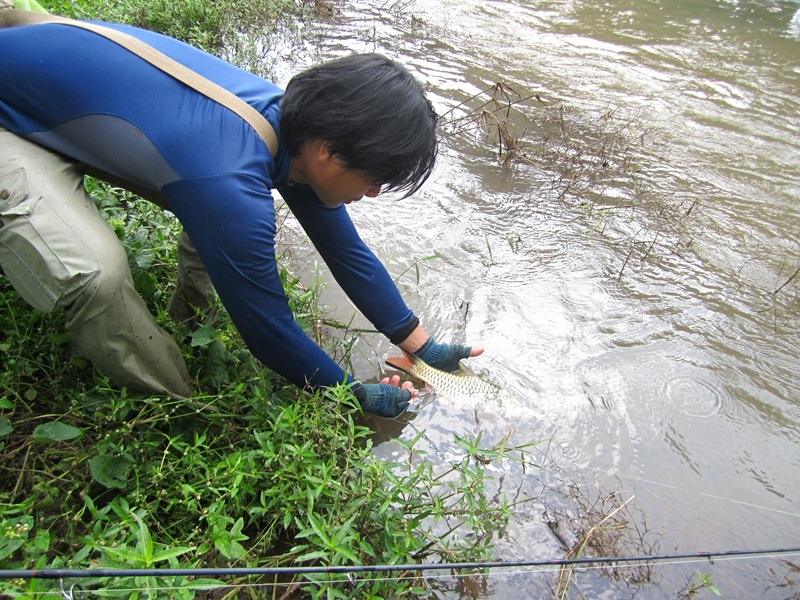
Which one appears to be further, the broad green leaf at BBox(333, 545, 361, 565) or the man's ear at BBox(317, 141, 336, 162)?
the man's ear at BBox(317, 141, 336, 162)

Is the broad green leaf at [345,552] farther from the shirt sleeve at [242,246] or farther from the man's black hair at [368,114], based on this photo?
the man's black hair at [368,114]

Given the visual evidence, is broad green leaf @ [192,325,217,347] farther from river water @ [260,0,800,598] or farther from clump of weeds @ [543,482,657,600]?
clump of weeds @ [543,482,657,600]

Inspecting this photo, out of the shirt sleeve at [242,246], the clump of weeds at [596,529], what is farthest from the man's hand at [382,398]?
the clump of weeds at [596,529]

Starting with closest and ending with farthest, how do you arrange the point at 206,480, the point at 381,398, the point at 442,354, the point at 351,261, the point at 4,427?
the point at 4,427, the point at 206,480, the point at 381,398, the point at 351,261, the point at 442,354

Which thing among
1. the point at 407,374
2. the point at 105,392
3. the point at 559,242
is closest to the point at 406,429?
the point at 407,374

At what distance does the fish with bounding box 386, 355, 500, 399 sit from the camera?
2.80m

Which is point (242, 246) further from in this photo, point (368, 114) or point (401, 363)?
point (401, 363)

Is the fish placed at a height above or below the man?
below

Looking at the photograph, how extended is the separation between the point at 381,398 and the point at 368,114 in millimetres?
1232

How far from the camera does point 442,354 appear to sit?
114 inches

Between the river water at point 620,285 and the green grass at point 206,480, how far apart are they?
0.44 m

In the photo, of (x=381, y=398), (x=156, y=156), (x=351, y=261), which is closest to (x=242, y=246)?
(x=156, y=156)

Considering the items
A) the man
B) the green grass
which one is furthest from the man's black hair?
the green grass

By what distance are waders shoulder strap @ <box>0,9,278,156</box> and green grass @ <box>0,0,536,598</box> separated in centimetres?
88
